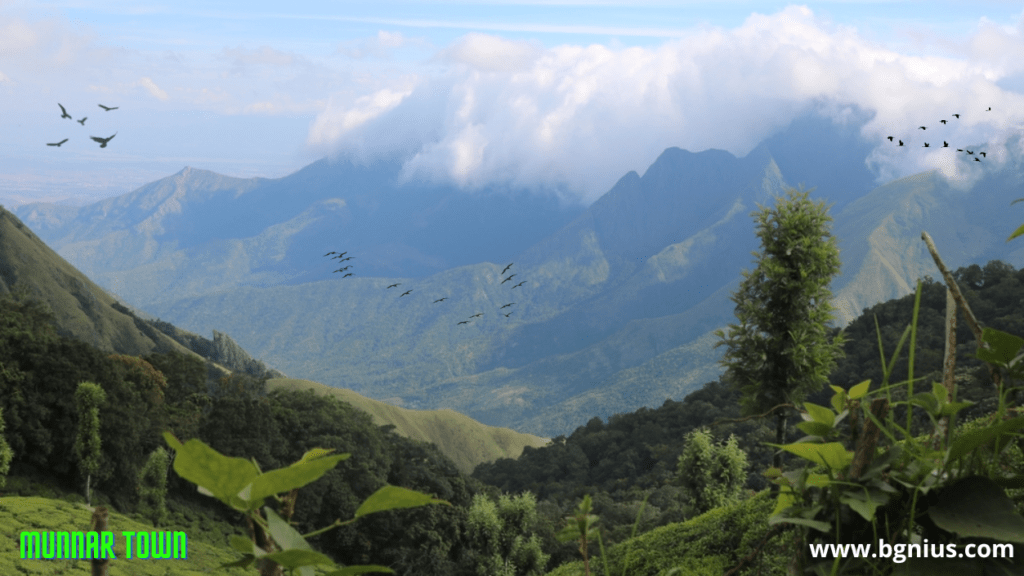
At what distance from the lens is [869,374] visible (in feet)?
144

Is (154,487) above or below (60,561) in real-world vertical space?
above

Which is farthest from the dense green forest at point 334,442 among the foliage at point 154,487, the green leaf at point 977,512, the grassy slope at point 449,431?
the grassy slope at point 449,431

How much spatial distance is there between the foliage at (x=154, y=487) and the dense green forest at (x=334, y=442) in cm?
46

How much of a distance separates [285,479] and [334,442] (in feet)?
141

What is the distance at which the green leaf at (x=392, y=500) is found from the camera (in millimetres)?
679

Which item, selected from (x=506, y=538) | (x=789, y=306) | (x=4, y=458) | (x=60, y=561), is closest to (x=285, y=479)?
(x=789, y=306)

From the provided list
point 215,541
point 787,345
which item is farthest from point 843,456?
point 215,541

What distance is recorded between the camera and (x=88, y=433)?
32.1 metres

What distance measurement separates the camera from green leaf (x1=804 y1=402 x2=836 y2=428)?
1.11 m

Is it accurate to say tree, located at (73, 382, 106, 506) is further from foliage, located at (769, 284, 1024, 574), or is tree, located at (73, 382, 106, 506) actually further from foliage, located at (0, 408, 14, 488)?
foliage, located at (769, 284, 1024, 574)

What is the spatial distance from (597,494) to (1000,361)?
46.3 metres

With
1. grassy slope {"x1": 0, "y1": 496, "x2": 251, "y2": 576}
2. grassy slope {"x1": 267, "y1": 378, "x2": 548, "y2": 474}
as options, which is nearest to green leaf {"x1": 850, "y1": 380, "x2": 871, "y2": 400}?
grassy slope {"x1": 0, "y1": 496, "x2": 251, "y2": 576}

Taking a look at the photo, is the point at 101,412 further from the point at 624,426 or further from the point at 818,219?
the point at 624,426

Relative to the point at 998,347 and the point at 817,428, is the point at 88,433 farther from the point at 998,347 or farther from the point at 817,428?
the point at 998,347
